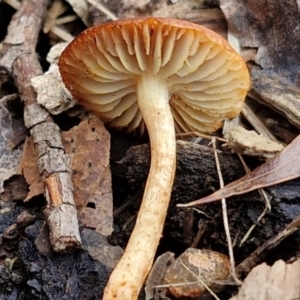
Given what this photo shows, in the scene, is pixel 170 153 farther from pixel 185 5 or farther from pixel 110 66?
pixel 185 5

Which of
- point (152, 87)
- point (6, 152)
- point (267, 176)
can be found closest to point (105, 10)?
point (152, 87)

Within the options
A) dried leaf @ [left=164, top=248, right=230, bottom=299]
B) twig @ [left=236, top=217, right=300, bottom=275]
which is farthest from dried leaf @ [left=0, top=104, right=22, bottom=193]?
twig @ [left=236, top=217, right=300, bottom=275]

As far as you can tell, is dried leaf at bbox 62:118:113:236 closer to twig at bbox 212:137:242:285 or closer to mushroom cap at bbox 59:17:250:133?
mushroom cap at bbox 59:17:250:133

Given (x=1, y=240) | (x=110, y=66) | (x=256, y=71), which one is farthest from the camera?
(x=256, y=71)

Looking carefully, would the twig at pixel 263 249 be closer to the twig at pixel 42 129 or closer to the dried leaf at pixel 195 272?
the dried leaf at pixel 195 272

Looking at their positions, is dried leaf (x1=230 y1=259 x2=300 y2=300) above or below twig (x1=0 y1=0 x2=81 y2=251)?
below

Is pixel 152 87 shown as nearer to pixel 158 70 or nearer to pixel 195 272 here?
pixel 158 70

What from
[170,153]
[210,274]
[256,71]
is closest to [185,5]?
[256,71]
